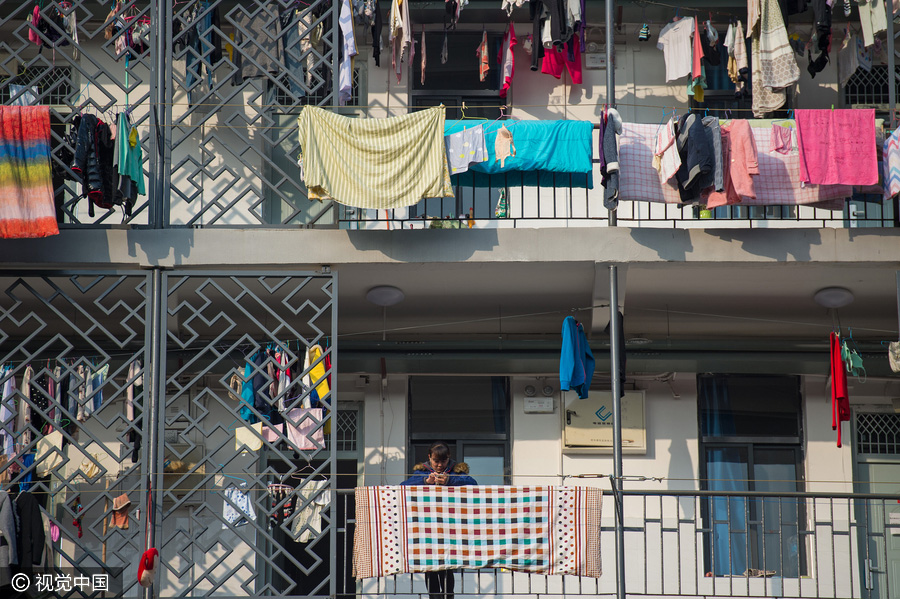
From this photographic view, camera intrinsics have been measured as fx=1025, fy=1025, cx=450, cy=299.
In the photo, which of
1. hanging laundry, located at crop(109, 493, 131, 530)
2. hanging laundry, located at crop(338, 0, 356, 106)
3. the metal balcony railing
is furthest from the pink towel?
hanging laundry, located at crop(109, 493, 131, 530)

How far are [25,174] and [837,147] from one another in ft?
23.1

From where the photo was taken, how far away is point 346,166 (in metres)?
8.91

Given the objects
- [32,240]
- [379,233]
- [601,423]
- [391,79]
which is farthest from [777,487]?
[32,240]

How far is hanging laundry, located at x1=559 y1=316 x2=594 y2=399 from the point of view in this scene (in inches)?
374

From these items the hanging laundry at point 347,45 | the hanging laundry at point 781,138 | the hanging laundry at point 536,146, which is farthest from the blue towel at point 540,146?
the hanging laundry at point 781,138

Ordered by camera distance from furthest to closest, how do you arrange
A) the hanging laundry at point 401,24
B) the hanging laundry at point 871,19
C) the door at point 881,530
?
the door at point 881,530 < the hanging laundry at point 401,24 < the hanging laundry at point 871,19

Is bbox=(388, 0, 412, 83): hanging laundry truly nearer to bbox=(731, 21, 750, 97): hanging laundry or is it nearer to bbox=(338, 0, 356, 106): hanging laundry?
bbox=(338, 0, 356, 106): hanging laundry

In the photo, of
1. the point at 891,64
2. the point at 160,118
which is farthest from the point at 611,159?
the point at 160,118

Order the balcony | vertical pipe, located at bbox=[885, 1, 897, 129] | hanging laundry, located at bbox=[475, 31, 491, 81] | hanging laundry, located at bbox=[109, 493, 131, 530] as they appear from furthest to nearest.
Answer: hanging laundry, located at bbox=[475, 31, 491, 81]
the balcony
hanging laundry, located at bbox=[109, 493, 131, 530]
vertical pipe, located at bbox=[885, 1, 897, 129]

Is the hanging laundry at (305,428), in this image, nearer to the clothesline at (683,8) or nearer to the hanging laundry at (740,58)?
the hanging laundry at (740,58)

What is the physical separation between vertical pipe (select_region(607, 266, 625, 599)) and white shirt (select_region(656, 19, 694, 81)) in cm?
271

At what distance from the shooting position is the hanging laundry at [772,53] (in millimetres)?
10008

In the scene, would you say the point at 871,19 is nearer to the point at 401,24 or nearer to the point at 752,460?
the point at 401,24

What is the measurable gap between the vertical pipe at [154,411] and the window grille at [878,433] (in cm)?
741
